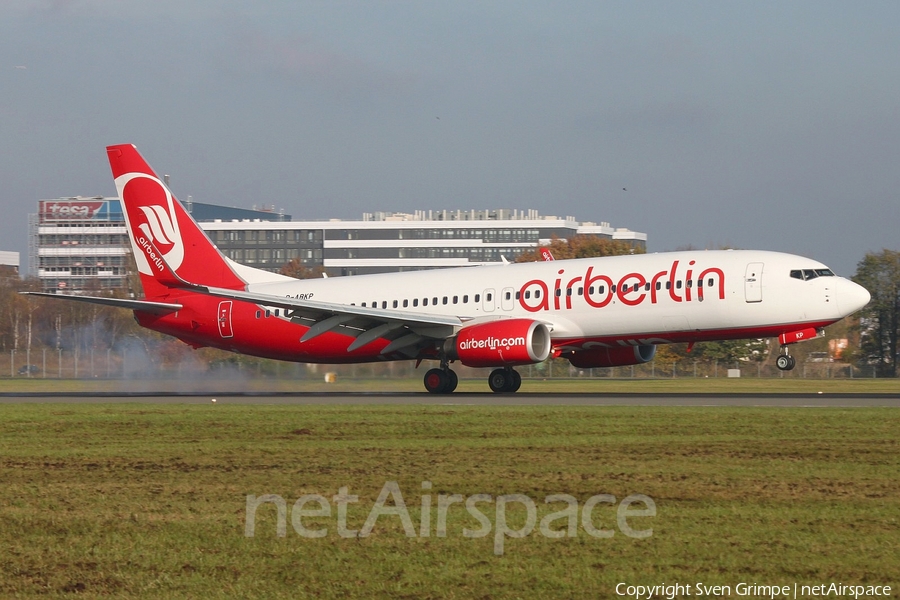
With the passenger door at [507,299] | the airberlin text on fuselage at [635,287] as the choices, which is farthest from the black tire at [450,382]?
the airberlin text on fuselage at [635,287]

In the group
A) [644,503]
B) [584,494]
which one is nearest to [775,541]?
[644,503]

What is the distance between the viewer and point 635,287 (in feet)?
111

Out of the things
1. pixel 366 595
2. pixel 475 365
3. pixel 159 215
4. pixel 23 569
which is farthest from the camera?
pixel 159 215

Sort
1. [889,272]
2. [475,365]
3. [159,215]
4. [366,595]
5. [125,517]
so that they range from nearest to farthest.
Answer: [366,595]
[125,517]
[475,365]
[159,215]
[889,272]

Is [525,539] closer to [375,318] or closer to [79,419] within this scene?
[79,419]

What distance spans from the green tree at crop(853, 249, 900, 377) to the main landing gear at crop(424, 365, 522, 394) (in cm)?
4555

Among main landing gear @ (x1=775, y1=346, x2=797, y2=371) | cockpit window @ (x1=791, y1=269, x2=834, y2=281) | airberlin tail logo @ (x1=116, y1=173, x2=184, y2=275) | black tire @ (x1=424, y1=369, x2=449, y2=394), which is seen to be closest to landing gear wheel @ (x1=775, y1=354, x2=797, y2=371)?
main landing gear @ (x1=775, y1=346, x2=797, y2=371)

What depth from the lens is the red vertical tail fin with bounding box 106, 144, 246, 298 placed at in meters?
40.8

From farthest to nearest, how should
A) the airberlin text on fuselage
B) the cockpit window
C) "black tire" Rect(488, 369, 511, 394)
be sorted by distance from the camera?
"black tire" Rect(488, 369, 511, 394)
the airberlin text on fuselage
the cockpit window

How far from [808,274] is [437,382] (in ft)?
38.6

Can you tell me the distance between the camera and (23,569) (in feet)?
30.6

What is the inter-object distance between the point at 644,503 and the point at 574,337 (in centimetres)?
2281

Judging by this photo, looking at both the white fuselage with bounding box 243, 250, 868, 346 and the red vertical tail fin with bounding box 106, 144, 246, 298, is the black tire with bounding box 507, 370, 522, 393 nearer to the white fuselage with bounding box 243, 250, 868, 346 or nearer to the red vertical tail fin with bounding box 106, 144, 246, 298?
the white fuselage with bounding box 243, 250, 868, 346

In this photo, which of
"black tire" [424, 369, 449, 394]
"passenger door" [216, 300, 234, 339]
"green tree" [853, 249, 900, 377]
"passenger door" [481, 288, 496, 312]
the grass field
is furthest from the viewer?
"green tree" [853, 249, 900, 377]
